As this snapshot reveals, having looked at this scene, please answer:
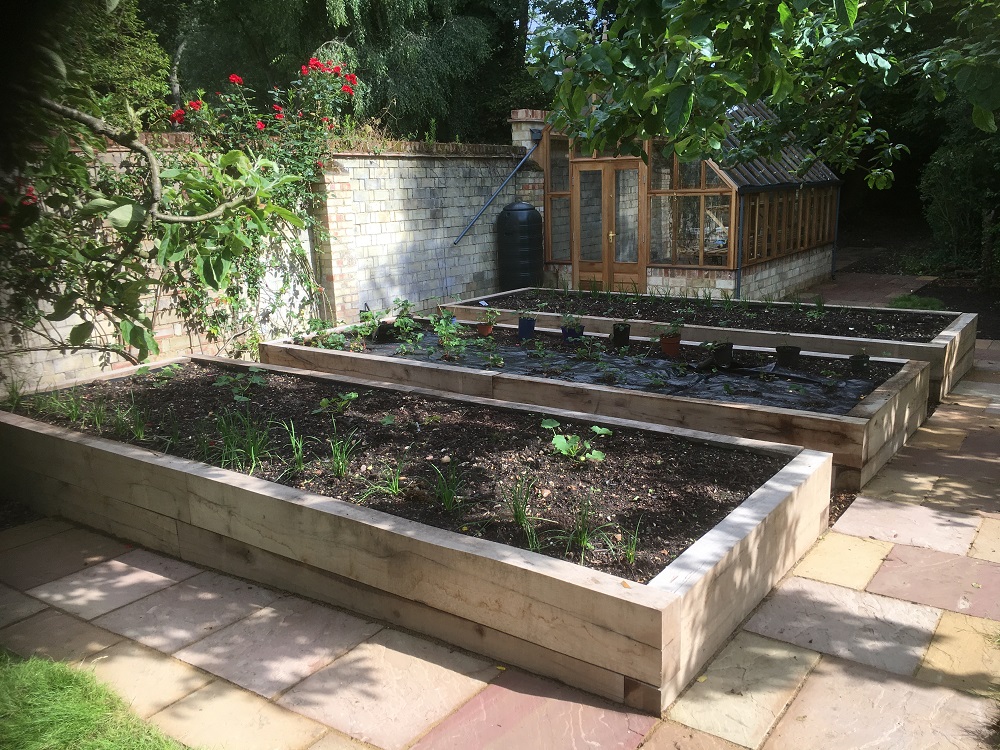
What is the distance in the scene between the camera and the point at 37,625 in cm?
372

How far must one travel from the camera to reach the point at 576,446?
4.40m

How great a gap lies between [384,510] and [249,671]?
38.2 inches

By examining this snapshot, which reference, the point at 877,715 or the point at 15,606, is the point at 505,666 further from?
the point at 15,606

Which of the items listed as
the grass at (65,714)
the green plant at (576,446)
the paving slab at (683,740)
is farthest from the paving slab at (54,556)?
the paving slab at (683,740)

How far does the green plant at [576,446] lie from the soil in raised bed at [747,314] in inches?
164

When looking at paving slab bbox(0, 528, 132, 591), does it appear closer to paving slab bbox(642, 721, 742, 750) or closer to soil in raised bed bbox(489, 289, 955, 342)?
paving slab bbox(642, 721, 742, 750)

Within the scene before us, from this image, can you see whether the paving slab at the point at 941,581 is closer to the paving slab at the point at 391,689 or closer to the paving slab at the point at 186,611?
the paving slab at the point at 391,689

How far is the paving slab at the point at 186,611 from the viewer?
3.60 metres

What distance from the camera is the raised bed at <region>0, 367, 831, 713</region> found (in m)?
2.94

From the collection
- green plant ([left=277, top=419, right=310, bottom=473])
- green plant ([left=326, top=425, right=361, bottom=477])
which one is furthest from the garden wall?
green plant ([left=326, top=425, right=361, bottom=477])

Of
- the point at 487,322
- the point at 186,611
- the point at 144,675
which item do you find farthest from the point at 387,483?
the point at 487,322

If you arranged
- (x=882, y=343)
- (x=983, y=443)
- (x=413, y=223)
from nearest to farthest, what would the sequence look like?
(x=983, y=443) < (x=882, y=343) < (x=413, y=223)

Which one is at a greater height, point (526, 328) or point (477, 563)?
point (526, 328)

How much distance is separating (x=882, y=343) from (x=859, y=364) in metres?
0.99
